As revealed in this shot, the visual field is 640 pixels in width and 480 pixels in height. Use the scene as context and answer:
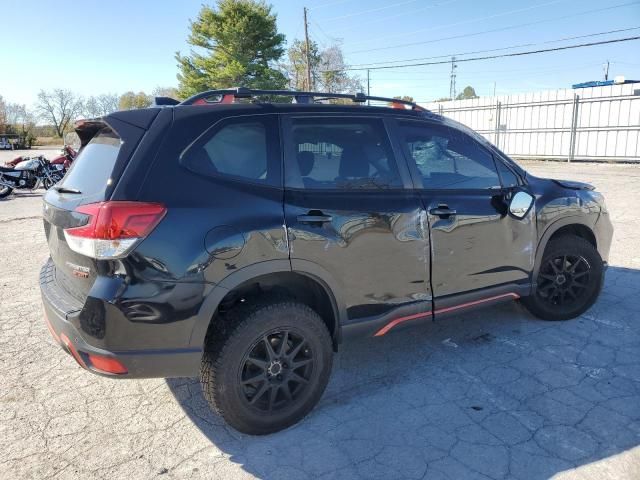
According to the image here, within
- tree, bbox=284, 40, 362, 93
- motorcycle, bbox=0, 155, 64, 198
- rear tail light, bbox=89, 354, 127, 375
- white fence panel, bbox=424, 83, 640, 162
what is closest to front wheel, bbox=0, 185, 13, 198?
motorcycle, bbox=0, 155, 64, 198

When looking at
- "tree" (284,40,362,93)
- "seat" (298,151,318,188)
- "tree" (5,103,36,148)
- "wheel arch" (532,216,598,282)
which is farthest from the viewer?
"tree" (5,103,36,148)

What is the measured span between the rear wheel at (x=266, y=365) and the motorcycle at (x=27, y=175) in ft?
46.1

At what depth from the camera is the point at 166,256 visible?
2.29 meters

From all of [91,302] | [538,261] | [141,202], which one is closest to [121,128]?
[141,202]

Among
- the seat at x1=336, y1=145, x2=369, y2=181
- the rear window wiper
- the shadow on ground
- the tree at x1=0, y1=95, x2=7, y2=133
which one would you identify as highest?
the tree at x1=0, y1=95, x2=7, y2=133

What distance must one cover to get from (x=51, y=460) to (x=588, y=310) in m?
4.41

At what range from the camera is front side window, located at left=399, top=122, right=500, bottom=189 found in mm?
3271

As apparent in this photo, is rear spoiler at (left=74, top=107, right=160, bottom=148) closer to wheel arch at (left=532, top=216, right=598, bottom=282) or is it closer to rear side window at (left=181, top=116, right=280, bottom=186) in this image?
rear side window at (left=181, top=116, right=280, bottom=186)

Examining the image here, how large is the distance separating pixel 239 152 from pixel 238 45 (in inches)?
1305

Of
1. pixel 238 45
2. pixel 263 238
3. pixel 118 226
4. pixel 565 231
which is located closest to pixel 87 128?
pixel 118 226

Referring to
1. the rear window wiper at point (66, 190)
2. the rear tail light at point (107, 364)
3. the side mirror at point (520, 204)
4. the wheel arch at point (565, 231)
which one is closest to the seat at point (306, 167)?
the rear window wiper at point (66, 190)

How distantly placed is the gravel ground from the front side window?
134 centimetres

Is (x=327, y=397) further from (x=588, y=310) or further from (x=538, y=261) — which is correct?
(x=588, y=310)

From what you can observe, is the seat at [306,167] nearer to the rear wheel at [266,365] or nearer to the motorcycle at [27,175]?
the rear wheel at [266,365]
